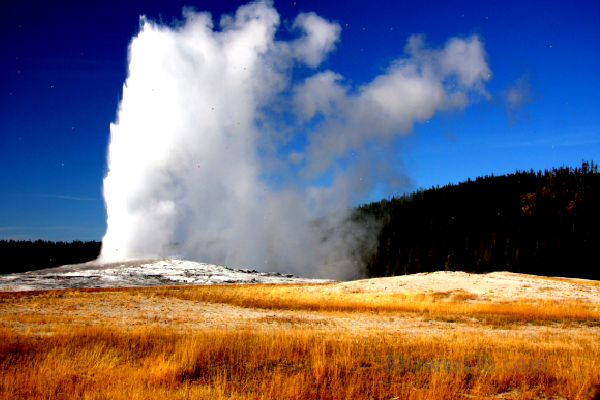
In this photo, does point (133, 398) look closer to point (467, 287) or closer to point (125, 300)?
point (125, 300)

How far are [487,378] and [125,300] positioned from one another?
25074 mm

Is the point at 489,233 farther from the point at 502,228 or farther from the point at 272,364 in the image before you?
the point at 272,364

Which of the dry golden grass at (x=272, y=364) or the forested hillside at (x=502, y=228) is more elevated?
the forested hillside at (x=502, y=228)

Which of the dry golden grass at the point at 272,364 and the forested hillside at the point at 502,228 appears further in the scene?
the forested hillside at the point at 502,228

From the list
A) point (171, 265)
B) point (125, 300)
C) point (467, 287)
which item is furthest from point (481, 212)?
point (125, 300)

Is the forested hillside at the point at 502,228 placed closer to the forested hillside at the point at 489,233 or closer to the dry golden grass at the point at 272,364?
the forested hillside at the point at 489,233

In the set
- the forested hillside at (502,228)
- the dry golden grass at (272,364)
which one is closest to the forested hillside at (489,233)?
the forested hillside at (502,228)

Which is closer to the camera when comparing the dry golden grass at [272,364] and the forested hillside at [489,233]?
the dry golden grass at [272,364]

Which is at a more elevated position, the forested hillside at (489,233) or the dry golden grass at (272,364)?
the forested hillside at (489,233)

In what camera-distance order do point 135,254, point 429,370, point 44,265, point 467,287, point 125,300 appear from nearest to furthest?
point 429,370
point 125,300
point 467,287
point 135,254
point 44,265

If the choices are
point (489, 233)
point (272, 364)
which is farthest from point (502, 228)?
point (272, 364)

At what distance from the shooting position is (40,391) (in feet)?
24.4

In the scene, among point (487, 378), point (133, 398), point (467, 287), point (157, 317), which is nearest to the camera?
point (133, 398)

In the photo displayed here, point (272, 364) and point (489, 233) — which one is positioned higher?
point (489, 233)
